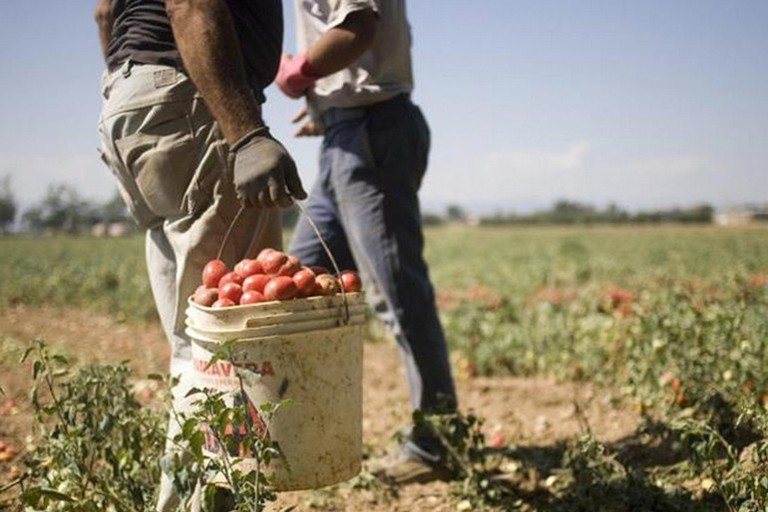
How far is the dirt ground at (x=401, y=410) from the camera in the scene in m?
2.67

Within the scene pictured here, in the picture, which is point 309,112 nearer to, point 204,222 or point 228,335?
point 204,222

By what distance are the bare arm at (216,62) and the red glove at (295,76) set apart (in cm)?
68

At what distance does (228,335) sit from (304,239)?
1292 mm

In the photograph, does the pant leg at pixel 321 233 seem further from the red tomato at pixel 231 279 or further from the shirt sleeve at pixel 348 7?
the red tomato at pixel 231 279

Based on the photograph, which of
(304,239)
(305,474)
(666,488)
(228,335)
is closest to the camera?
(228,335)

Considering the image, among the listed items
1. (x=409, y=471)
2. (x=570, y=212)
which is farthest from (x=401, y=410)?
(x=570, y=212)

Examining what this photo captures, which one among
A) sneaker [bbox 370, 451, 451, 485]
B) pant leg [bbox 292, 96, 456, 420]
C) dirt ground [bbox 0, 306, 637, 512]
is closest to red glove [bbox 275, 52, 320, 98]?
pant leg [bbox 292, 96, 456, 420]

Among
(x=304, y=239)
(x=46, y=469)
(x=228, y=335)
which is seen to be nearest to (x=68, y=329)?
(x=304, y=239)

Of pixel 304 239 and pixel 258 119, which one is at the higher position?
pixel 258 119

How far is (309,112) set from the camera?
116 inches

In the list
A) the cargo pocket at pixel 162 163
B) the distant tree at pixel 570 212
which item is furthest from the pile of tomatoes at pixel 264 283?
the distant tree at pixel 570 212

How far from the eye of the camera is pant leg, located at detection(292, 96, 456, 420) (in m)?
2.64

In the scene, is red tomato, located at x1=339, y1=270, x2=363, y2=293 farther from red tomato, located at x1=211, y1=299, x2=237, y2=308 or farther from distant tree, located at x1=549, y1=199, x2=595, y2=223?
distant tree, located at x1=549, y1=199, x2=595, y2=223

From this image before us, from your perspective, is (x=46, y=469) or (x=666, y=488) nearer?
(x=46, y=469)
